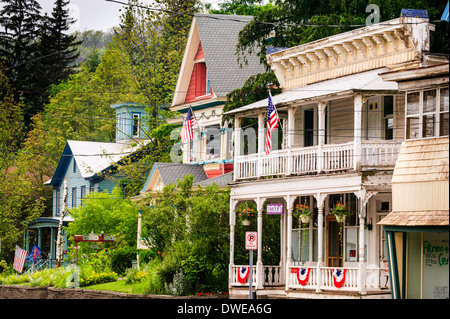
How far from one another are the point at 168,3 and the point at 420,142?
39.0 meters

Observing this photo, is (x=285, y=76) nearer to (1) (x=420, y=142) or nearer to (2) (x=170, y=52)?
(1) (x=420, y=142)

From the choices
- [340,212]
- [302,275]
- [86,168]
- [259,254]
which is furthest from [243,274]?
[86,168]

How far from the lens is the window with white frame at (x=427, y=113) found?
2638 cm

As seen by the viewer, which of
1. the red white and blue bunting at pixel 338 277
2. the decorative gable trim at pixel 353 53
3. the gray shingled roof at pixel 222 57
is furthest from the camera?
the gray shingled roof at pixel 222 57

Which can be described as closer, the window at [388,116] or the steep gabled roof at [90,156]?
the window at [388,116]

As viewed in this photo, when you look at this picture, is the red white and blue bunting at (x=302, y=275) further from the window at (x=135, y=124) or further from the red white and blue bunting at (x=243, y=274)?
the window at (x=135, y=124)

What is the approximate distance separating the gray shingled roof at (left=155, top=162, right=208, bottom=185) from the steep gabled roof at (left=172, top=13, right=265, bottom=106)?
4.37 m

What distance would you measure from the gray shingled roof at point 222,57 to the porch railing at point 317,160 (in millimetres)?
11845

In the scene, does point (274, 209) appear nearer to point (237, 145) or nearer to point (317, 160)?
point (237, 145)

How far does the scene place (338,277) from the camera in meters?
30.6

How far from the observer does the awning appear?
2485 cm

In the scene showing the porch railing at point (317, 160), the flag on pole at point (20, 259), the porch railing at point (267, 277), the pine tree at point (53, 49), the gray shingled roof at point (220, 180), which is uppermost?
the pine tree at point (53, 49)

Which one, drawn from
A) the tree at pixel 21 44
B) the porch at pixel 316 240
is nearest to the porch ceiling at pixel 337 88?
the porch at pixel 316 240

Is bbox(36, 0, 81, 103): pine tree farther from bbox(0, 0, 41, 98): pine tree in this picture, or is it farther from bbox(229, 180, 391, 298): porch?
bbox(229, 180, 391, 298): porch
